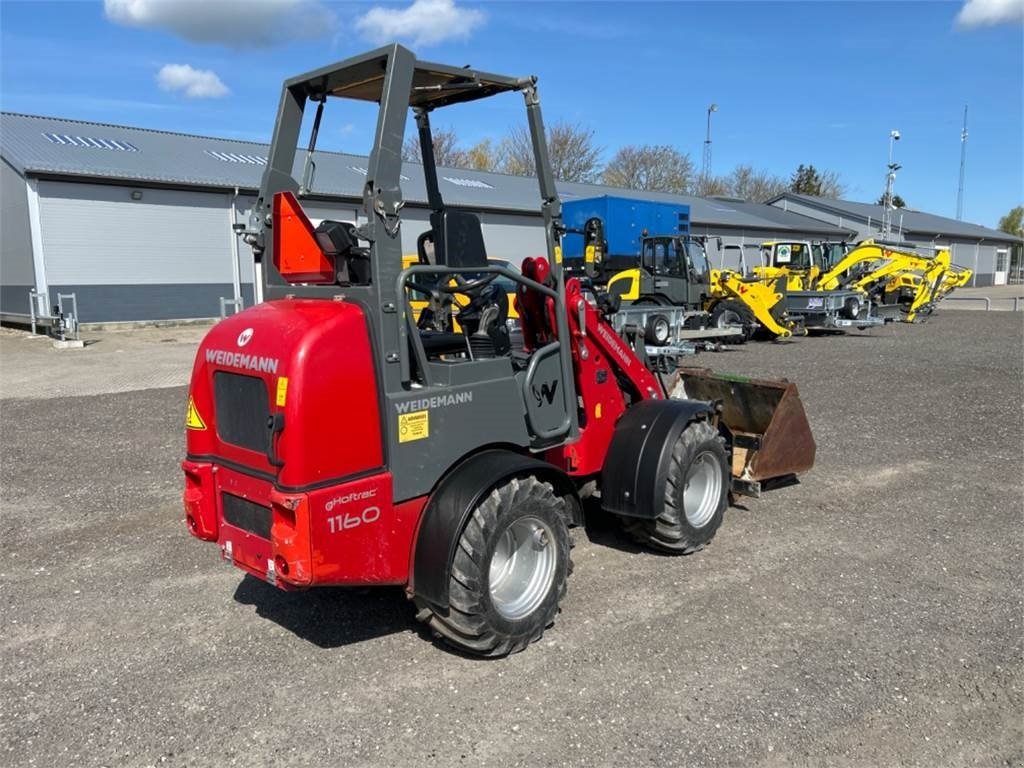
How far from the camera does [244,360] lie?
353cm

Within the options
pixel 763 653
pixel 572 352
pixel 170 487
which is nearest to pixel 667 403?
pixel 572 352

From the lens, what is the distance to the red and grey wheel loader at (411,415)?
3.35m

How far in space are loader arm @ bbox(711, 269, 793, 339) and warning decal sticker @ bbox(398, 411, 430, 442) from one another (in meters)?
16.5

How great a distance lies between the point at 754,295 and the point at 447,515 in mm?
16713

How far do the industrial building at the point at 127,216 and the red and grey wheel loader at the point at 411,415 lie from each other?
560 inches

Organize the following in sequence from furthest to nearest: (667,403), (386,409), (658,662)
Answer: (667,403)
(658,662)
(386,409)

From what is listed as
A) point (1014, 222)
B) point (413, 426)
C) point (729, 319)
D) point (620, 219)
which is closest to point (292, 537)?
point (413, 426)

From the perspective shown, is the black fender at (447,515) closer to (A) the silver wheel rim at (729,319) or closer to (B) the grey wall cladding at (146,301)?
(A) the silver wheel rim at (729,319)

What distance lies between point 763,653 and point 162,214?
72.7 feet

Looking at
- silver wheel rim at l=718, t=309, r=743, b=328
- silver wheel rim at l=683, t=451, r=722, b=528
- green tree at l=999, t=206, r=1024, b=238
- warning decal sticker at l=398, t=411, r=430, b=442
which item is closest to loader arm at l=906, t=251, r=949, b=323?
silver wheel rim at l=718, t=309, r=743, b=328

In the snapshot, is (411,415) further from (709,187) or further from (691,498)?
(709,187)

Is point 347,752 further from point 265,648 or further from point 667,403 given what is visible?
point 667,403

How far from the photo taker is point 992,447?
7832mm

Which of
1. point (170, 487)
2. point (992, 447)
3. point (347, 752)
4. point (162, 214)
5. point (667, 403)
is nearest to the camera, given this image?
point (347, 752)
